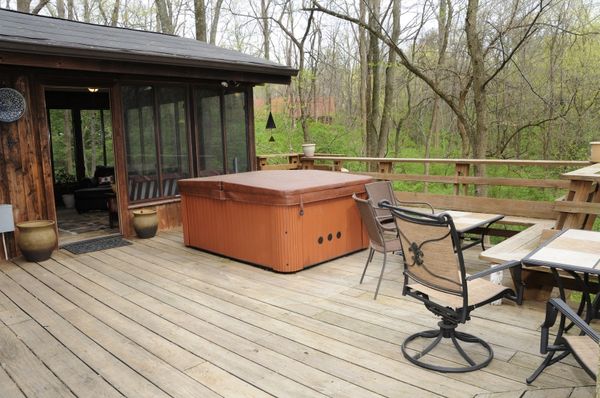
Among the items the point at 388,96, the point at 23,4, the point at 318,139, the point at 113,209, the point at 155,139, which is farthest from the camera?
the point at 318,139

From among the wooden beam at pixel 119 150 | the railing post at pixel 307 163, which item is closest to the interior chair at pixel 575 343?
the wooden beam at pixel 119 150

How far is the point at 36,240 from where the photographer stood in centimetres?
472

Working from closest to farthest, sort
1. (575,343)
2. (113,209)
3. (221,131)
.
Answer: (575,343) < (113,209) < (221,131)

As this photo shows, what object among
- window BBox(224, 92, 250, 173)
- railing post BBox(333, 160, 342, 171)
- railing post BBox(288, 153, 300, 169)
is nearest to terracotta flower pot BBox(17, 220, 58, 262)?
window BBox(224, 92, 250, 173)

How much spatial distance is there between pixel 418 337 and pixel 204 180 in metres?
2.89

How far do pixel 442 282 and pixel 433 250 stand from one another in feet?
0.60

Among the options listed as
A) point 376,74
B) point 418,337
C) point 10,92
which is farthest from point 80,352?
point 376,74

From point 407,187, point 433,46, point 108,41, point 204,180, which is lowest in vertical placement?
point 407,187

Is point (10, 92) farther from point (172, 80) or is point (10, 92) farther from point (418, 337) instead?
point (418, 337)

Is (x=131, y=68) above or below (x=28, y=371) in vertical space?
above

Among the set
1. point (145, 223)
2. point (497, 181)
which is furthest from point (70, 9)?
point (497, 181)

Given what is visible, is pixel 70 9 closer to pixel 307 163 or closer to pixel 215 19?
pixel 215 19

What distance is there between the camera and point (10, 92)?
4.74 metres

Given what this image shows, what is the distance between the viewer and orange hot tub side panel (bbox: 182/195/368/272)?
13.6 feet
